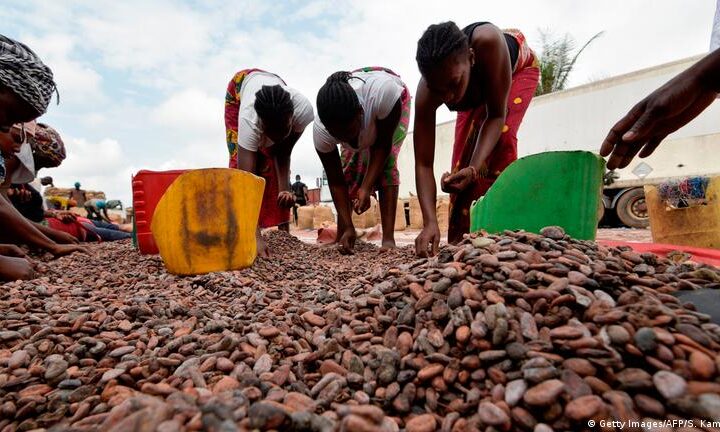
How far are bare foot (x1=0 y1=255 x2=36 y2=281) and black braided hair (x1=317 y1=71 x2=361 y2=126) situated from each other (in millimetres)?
1564

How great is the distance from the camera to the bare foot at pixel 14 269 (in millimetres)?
1720

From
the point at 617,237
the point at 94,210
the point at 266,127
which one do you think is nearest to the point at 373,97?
the point at 266,127

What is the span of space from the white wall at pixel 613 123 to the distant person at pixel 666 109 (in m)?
5.47

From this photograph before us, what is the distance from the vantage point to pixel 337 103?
215cm

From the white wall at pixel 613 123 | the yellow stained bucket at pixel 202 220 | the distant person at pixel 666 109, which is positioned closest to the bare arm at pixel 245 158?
the yellow stained bucket at pixel 202 220

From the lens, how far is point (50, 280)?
1.78m

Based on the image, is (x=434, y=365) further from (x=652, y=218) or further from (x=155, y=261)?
(x=652, y=218)

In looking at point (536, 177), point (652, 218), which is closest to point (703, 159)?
point (652, 218)

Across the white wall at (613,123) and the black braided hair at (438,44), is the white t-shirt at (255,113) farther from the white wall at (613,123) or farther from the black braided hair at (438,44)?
the white wall at (613,123)

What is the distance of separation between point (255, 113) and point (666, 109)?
6.63 ft

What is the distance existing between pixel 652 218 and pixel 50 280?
130 inches

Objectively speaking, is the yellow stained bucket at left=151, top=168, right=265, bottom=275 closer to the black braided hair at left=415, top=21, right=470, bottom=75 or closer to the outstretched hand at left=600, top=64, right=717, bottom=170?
the black braided hair at left=415, top=21, right=470, bottom=75

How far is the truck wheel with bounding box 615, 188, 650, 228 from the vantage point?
5805 mm

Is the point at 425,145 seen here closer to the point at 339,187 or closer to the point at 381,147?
the point at 381,147
